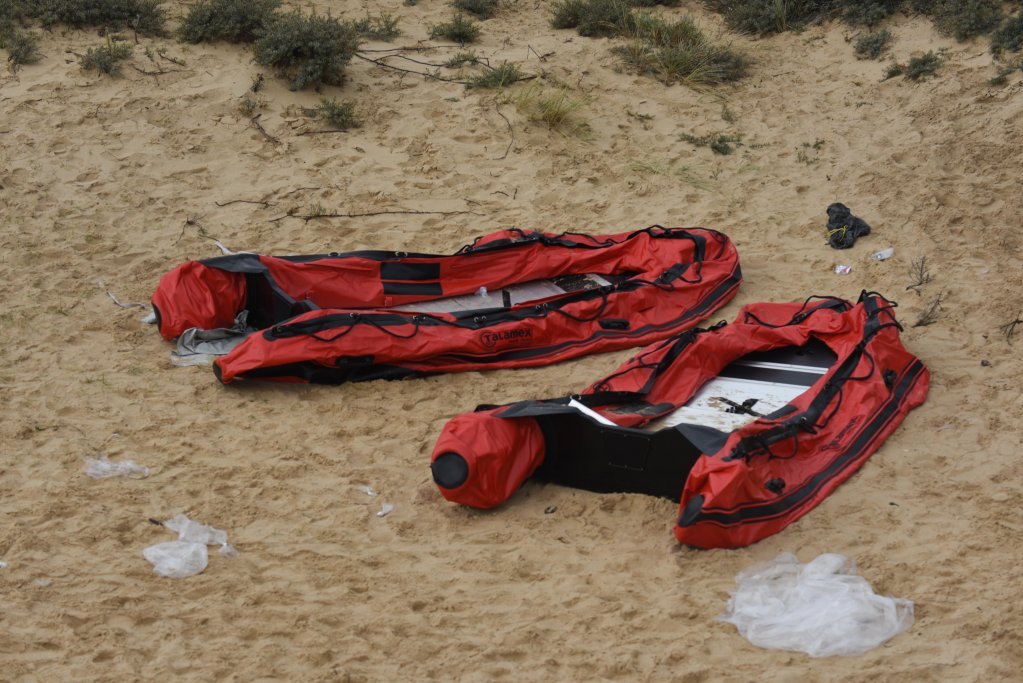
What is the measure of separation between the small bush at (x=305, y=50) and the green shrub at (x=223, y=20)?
0.22 metres

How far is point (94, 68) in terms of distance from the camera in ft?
27.7

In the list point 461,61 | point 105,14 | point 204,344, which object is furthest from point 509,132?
point 105,14

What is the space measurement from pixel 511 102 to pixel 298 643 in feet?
18.4

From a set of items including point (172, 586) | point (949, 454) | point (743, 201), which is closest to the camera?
point (172, 586)

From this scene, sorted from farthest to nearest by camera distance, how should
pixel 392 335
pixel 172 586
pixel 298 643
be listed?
pixel 392 335, pixel 172 586, pixel 298 643

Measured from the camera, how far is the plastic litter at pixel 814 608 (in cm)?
372

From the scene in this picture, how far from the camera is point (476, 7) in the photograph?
9859 millimetres

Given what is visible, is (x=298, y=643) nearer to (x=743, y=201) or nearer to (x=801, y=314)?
(x=801, y=314)

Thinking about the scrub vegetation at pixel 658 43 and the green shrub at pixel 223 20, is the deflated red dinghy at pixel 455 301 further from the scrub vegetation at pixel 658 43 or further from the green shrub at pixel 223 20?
the green shrub at pixel 223 20

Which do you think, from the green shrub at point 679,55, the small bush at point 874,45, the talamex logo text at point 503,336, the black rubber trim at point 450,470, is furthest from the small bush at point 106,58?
the small bush at point 874,45

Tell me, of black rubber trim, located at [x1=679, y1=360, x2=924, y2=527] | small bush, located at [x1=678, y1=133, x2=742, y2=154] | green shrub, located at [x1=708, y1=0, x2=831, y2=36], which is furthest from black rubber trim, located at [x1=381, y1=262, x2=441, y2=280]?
green shrub, located at [x1=708, y1=0, x2=831, y2=36]

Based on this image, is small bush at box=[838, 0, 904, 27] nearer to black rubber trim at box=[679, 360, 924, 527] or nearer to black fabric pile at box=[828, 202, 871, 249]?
black fabric pile at box=[828, 202, 871, 249]

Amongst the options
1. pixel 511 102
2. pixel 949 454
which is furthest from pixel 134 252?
pixel 949 454

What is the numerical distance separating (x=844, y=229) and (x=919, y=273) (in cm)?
66
